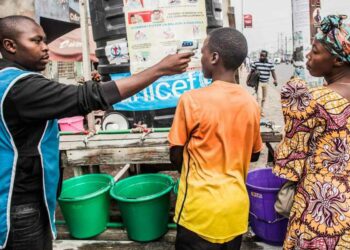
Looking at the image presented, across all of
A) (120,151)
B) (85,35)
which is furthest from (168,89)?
(85,35)

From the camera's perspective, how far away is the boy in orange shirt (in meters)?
1.86

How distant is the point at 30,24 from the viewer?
5.90ft

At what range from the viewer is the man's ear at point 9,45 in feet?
5.70

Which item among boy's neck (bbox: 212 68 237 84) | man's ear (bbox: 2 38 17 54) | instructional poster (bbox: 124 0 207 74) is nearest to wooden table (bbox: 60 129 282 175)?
instructional poster (bbox: 124 0 207 74)

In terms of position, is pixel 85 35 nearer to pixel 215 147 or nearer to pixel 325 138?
pixel 215 147

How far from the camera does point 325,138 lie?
1.78 metres

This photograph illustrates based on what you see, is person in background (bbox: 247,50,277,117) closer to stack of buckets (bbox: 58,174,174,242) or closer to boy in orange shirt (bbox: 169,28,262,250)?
stack of buckets (bbox: 58,174,174,242)

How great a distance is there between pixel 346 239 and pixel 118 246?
1.96 m

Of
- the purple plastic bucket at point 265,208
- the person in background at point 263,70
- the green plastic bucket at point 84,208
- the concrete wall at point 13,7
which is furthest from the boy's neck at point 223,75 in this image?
the person in background at point 263,70

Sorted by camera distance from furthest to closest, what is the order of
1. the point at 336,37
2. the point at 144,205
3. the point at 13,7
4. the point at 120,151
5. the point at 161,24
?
1. the point at 13,7
2. the point at 161,24
3. the point at 120,151
4. the point at 144,205
5. the point at 336,37

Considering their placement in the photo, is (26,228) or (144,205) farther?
(144,205)

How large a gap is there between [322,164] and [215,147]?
57cm

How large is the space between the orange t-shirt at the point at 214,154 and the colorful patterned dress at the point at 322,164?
0.91 feet

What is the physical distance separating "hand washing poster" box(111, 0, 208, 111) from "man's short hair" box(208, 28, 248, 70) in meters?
1.43
